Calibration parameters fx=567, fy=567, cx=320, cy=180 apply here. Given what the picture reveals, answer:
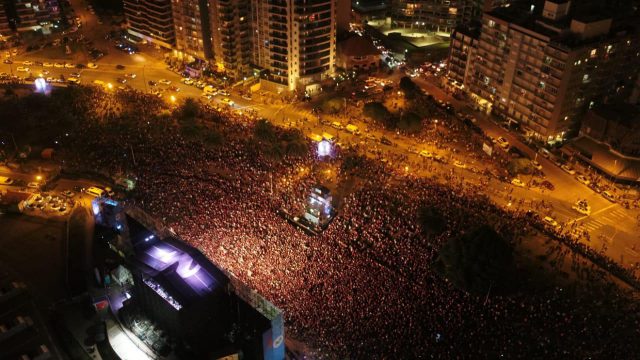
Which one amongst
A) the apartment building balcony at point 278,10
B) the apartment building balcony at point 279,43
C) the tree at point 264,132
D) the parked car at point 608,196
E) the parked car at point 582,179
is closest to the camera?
the parked car at point 608,196

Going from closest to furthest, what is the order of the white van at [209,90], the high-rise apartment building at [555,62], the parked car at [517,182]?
the parked car at [517,182], the high-rise apartment building at [555,62], the white van at [209,90]

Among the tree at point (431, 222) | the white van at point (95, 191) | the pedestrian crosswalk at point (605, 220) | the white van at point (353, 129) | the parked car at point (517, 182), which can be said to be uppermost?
the tree at point (431, 222)

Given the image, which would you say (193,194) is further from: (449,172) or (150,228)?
(449,172)

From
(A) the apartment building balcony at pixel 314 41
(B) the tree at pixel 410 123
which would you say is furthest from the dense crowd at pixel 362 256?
(A) the apartment building balcony at pixel 314 41

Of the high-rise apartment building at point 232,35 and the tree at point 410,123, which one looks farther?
the high-rise apartment building at point 232,35

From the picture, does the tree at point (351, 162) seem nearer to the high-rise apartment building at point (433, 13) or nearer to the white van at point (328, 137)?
the white van at point (328, 137)

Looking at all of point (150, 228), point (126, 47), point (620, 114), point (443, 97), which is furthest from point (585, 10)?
point (126, 47)

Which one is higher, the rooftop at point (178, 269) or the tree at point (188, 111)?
the rooftop at point (178, 269)

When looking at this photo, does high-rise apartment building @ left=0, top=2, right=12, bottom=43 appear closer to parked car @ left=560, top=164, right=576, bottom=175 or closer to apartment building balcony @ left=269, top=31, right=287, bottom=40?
apartment building balcony @ left=269, top=31, right=287, bottom=40
